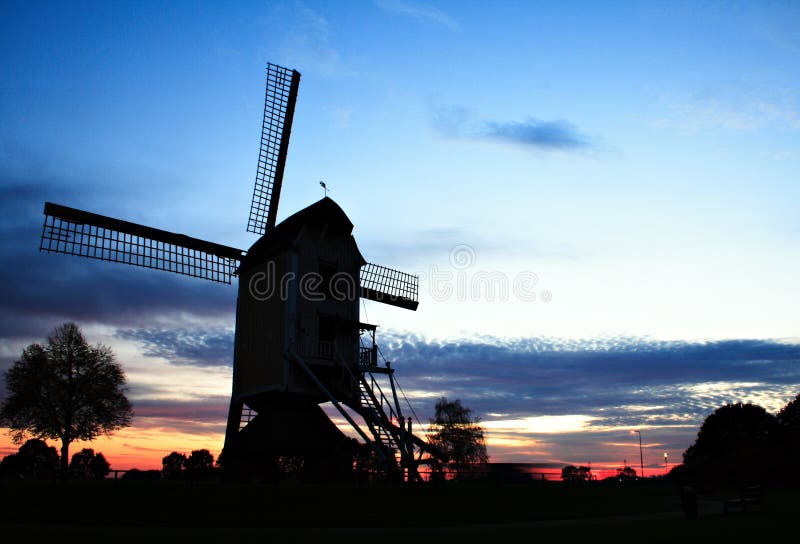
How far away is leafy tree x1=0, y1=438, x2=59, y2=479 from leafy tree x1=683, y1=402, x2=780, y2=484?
172 ft

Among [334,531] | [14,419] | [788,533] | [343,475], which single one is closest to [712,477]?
[343,475]

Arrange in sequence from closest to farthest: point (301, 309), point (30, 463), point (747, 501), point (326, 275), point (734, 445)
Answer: point (747, 501) → point (301, 309) → point (326, 275) → point (30, 463) → point (734, 445)

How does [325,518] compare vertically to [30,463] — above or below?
below

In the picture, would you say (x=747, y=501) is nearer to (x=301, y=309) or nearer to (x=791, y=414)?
(x=301, y=309)

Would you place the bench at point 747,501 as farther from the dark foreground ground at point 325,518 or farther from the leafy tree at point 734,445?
the leafy tree at point 734,445

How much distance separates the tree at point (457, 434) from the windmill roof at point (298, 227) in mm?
56827

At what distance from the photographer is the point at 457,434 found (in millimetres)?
86000

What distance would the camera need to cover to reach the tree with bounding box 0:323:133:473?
149 ft

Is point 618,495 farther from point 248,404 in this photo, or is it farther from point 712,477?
point 712,477

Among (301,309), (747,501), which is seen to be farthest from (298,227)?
(747,501)

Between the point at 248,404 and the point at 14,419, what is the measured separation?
76.2 feet

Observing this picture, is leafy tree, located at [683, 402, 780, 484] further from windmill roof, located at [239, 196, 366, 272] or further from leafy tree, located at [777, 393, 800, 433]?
windmill roof, located at [239, 196, 366, 272]

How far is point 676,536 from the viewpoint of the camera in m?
16.8

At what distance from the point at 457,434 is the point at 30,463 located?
187ft
